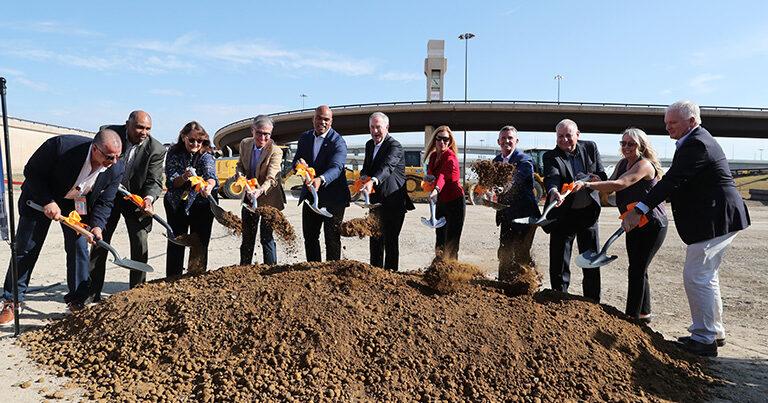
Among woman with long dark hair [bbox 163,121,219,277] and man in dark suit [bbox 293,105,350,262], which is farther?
man in dark suit [bbox 293,105,350,262]

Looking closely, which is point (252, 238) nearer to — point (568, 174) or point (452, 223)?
point (452, 223)

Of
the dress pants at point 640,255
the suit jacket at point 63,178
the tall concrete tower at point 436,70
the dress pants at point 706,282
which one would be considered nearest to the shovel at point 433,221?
the dress pants at point 640,255

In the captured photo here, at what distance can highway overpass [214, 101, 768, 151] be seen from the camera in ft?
108

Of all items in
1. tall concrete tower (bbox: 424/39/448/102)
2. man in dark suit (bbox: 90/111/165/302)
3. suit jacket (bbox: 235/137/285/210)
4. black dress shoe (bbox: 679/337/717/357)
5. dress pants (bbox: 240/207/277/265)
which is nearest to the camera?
black dress shoe (bbox: 679/337/717/357)

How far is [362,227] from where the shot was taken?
14.6ft

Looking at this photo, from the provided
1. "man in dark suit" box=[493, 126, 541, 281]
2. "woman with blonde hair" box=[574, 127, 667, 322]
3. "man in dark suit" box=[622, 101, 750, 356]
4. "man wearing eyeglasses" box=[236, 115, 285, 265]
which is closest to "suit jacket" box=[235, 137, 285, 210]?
"man wearing eyeglasses" box=[236, 115, 285, 265]

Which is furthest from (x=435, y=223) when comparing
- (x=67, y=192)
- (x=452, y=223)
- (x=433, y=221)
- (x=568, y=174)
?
(x=67, y=192)

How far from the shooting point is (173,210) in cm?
449

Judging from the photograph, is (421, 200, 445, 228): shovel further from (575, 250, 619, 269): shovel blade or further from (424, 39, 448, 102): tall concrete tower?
(424, 39, 448, 102): tall concrete tower

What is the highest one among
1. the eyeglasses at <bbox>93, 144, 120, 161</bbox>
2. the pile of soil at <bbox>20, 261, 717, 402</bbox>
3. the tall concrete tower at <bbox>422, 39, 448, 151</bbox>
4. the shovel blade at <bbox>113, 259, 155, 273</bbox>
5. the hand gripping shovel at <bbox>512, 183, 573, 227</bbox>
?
the tall concrete tower at <bbox>422, 39, 448, 151</bbox>

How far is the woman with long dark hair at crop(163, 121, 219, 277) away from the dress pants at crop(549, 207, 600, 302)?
122 inches

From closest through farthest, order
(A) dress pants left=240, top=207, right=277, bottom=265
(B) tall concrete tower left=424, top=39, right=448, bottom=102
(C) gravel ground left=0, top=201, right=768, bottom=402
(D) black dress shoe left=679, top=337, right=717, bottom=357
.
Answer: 1. (C) gravel ground left=0, top=201, right=768, bottom=402
2. (D) black dress shoe left=679, top=337, right=717, bottom=357
3. (A) dress pants left=240, top=207, right=277, bottom=265
4. (B) tall concrete tower left=424, top=39, right=448, bottom=102

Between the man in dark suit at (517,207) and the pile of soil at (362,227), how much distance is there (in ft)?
3.80

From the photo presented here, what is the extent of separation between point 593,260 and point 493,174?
109cm
